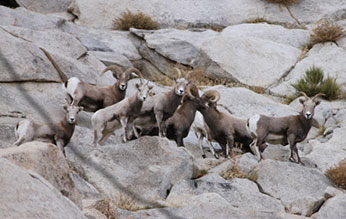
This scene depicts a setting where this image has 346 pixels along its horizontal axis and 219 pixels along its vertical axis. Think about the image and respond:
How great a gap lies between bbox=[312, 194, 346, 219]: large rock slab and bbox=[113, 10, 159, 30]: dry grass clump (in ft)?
40.7

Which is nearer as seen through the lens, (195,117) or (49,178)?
(49,178)

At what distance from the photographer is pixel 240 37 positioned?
20125 mm

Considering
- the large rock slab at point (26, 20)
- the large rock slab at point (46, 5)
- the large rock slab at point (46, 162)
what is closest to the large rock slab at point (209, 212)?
the large rock slab at point (46, 162)

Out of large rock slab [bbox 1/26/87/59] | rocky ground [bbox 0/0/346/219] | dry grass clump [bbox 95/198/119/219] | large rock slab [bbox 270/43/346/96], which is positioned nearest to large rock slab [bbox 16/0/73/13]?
Result: rocky ground [bbox 0/0/346/219]

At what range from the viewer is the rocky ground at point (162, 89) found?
7.87m

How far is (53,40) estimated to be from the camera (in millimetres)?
17078

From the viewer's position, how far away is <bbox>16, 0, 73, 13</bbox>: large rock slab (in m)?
22.2

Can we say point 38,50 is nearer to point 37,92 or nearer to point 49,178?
point 37,92

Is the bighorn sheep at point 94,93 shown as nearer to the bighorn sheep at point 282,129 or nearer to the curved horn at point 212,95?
the curved horn at point 212,95

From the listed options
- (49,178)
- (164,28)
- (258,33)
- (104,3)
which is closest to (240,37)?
(258,33)

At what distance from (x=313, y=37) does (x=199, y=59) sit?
3.72m

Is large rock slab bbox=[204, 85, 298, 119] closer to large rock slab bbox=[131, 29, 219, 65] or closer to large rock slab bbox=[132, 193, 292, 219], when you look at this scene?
large rock slab bbox=[131, 29, 219, 65]

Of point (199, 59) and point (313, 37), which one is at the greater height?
point (313, 37)

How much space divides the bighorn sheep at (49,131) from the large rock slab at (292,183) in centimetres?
356
